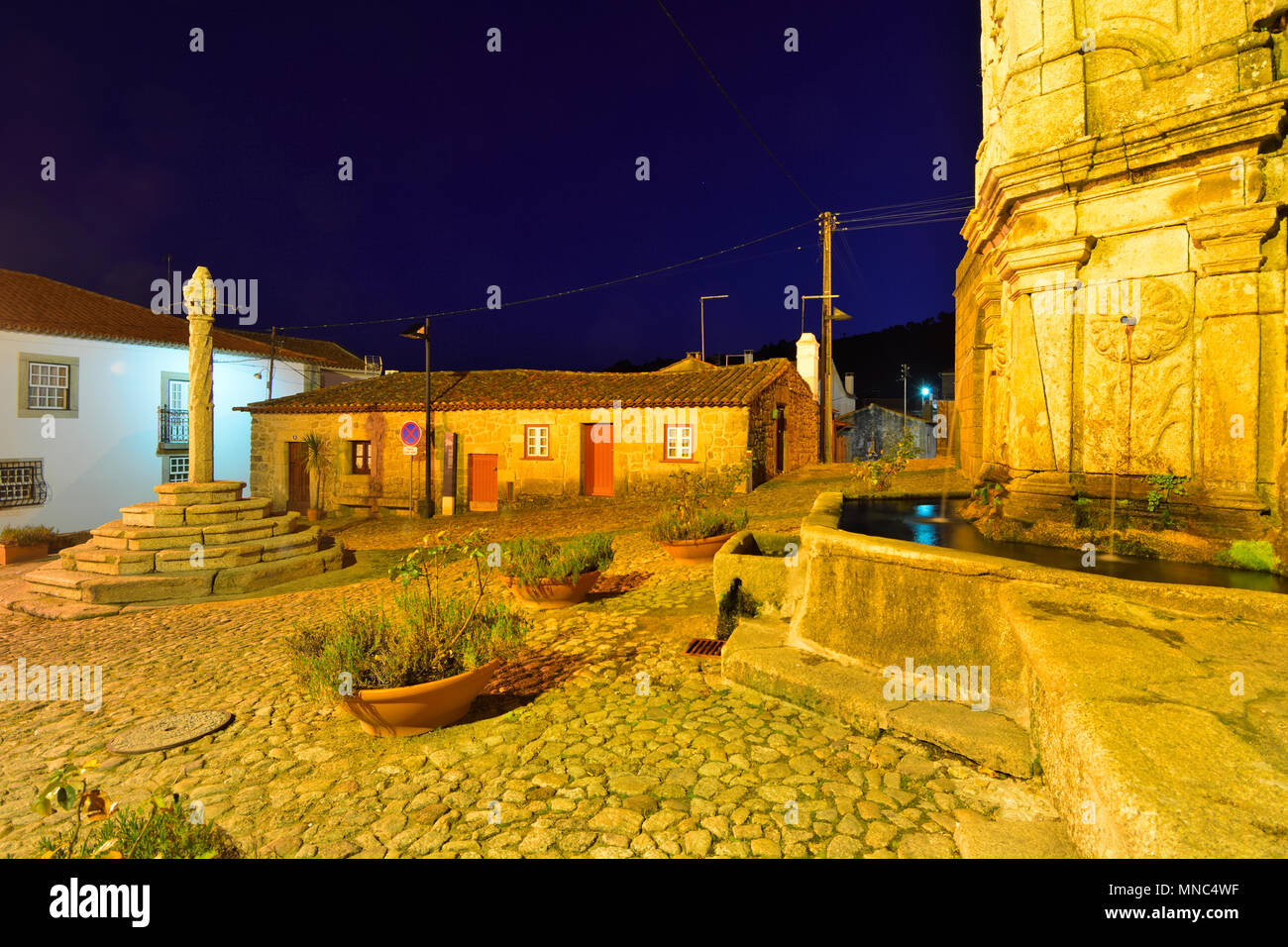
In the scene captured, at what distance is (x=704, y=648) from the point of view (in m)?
5.82

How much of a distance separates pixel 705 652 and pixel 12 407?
23744 millimetres

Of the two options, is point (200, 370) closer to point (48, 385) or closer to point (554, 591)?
point (554, 591)

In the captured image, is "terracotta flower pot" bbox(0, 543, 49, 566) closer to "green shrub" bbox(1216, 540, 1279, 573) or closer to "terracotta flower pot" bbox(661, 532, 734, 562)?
"terracotta flower pot" bbox(661, 532, 734, 562)

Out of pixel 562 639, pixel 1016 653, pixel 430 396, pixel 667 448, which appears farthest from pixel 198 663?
pixel 430 396

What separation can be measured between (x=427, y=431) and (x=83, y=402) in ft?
38.6

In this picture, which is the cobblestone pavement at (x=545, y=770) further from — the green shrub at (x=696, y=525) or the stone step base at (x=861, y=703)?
the green shrub at (x=696, y=525)

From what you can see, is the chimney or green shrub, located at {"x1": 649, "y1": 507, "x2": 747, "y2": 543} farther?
the chimney

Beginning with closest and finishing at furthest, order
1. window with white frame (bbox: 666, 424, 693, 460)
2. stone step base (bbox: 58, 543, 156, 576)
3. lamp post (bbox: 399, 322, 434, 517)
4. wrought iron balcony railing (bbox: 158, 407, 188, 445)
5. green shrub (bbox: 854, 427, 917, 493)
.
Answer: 1. green shrub (bbox: 854, 427, 917, 493)
2. stone step base (bbox: 58, 543, 156, 576)
3. window with white frame (bbox: 666, 424, 693, 460)
4. lamp post (bbox: 399, 322, 434, 517)
5. wrought iron balcony railing (bbox: 158, 407, 188, 445)

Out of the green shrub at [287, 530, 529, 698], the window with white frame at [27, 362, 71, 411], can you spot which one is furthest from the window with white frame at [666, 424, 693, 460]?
the window with white frame at [27, 362, 71, 411]

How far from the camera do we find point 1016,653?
149 inches

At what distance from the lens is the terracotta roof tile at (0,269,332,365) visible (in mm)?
19406

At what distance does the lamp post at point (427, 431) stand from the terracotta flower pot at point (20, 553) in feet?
27.4

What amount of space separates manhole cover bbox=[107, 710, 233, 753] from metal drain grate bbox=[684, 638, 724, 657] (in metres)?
3.65

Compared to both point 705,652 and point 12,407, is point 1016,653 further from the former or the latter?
point 12,407
